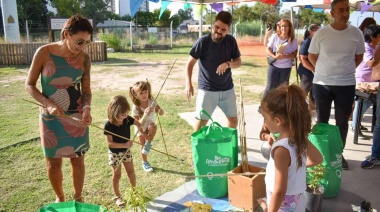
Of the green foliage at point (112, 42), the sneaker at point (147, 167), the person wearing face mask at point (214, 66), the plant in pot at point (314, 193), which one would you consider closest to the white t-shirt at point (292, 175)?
the plant in pot at point (314, 193)

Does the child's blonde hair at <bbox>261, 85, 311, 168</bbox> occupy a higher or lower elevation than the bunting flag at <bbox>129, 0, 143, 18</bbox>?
lower

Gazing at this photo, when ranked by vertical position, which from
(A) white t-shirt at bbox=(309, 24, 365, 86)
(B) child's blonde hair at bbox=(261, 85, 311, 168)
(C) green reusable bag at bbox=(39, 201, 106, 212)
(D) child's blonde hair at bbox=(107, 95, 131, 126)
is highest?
(A) white t-shirt at bbox=(309, 24, 365, 86)

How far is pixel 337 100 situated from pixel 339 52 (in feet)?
1.49

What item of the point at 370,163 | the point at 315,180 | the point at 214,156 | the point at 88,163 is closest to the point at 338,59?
the point at 370,163

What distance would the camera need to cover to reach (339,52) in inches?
127

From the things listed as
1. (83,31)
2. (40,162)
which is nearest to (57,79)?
(83,31)

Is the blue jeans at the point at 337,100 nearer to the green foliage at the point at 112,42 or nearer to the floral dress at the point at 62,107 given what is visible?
the floral dress at the point at 62,107

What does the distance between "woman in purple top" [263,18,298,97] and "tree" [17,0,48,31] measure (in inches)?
1368

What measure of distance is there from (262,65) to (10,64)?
960 centimetres

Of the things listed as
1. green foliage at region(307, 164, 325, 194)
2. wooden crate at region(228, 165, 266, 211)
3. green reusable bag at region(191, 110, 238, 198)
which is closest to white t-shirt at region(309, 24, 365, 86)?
green foliage at region(307, 164, 325, 194)

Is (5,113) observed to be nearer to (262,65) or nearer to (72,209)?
(72,209)

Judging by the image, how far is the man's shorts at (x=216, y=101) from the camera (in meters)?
3.44

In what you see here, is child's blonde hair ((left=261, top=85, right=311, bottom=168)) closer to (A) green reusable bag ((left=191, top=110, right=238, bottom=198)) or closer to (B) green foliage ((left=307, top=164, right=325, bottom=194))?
(B) green foliage ((left=307, top=164, right=325, bottom=194))

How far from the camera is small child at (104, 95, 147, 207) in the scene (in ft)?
8.96
